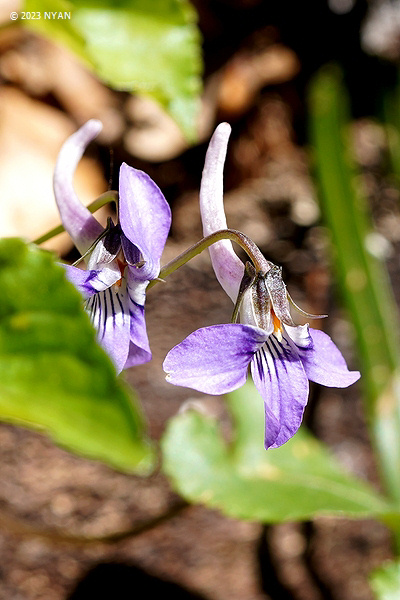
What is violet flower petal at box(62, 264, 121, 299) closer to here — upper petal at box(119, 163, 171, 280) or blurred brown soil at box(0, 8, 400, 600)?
upper petal at box(119, 163, 171, 280)

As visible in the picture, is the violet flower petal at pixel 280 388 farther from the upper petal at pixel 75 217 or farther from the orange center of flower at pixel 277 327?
the upper petal at pixel 75 217

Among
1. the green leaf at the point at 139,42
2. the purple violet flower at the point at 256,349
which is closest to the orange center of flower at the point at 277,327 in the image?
the purple violet flower at the point at 256,349

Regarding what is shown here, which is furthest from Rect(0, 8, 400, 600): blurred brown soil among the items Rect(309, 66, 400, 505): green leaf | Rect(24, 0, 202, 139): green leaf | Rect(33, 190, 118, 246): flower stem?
Rect(33, 190, 118, 246): flower stem

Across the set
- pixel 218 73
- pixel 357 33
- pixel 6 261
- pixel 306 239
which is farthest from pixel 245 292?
pixel 357 33

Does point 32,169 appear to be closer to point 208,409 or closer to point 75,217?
point 208,409

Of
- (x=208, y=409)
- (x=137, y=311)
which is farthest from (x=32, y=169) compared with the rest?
(x=137, y=311)

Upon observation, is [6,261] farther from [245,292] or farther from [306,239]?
[306,239]

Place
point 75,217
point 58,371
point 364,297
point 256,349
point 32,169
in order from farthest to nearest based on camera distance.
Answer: point 32,169 < point 364,297 < point 75,217 < point 256,349 < point 58,371
